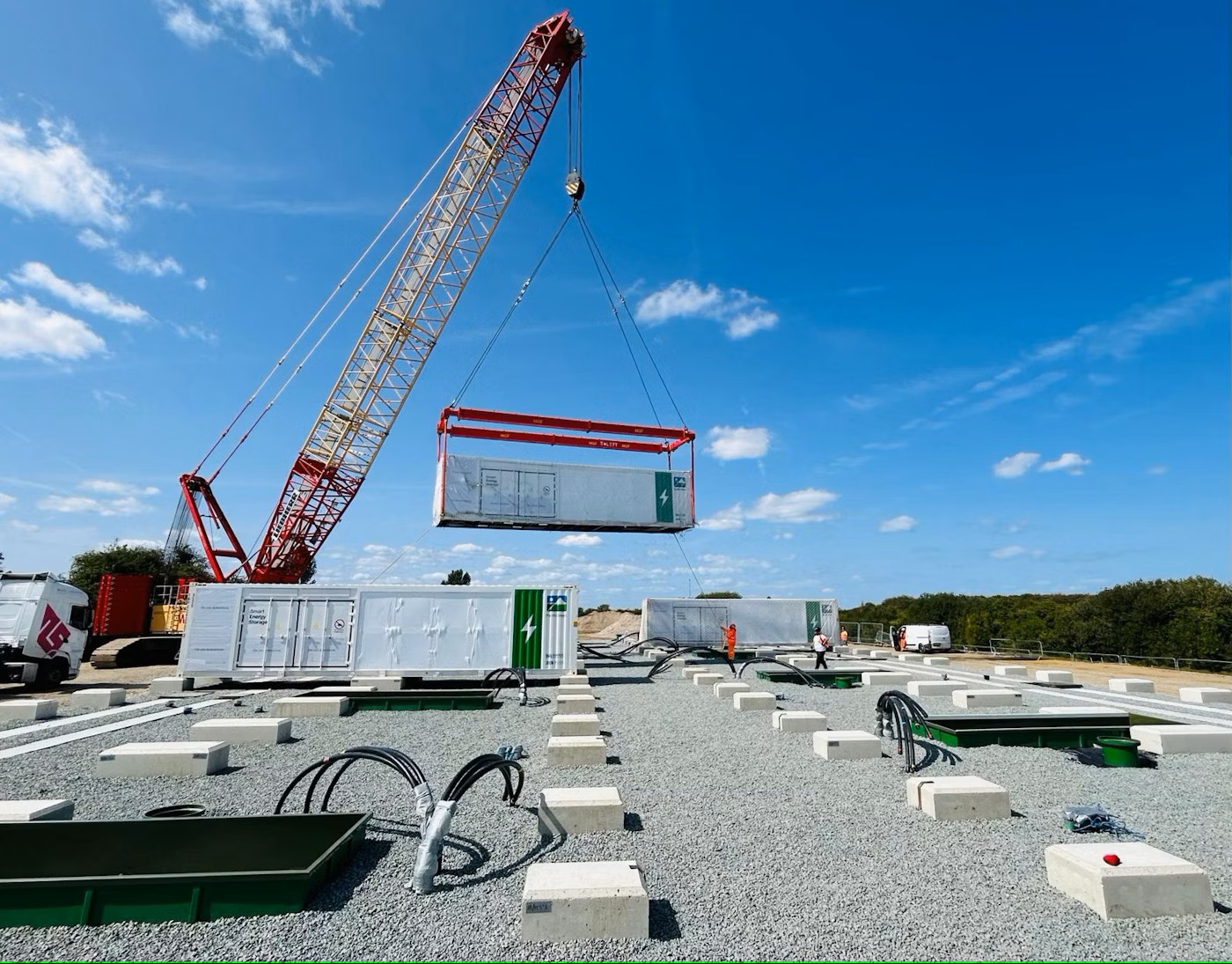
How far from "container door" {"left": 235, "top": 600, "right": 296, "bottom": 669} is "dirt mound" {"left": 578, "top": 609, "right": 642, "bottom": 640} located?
3019 cm

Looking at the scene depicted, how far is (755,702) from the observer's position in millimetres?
15719

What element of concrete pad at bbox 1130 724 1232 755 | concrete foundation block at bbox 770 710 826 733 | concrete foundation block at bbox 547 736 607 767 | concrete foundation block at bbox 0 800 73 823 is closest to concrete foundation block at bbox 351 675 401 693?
concrete foundation block at bbox 547 736 607 767

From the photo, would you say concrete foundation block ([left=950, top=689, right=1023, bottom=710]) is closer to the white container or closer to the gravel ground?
the gravel ground

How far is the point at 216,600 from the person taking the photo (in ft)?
67.7

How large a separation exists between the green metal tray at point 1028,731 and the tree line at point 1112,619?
25.2 metres

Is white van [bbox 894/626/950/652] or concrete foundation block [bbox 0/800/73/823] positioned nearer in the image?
concrete foundation block [bbox 0/800/73/823]

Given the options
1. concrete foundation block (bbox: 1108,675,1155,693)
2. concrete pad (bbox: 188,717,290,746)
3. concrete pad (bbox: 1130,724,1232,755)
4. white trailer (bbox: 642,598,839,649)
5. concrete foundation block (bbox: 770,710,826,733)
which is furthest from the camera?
white trailer (bbox: 642,598,839,649)

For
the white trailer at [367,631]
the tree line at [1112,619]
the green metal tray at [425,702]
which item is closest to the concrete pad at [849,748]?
the green metal tray at [425,702]

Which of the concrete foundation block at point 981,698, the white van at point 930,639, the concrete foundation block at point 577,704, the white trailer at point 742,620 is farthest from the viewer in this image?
the white van at point 930,639

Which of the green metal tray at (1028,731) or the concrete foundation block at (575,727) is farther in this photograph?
the concrete foundation block at (575,727)

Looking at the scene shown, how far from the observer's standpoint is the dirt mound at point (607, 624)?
52062 millimetres

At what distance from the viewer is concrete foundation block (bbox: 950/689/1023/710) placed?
16.7 meters

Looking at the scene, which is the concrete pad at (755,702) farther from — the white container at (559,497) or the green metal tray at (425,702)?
the white container at (559,497)

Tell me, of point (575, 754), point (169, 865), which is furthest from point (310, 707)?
point (169, 865)
